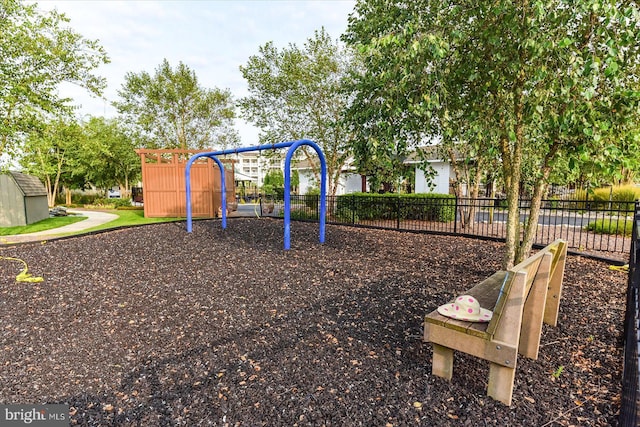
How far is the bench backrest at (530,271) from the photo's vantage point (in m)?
2.14

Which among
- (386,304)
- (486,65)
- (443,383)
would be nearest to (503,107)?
(486,65)

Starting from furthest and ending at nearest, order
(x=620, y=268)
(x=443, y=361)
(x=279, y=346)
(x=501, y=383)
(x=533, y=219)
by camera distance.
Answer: (x=620, y=268), (x=533, y=219), (x=279, y=346), (x=443, y=361), (x=501, y=383)

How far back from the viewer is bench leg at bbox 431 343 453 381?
8.28 ft

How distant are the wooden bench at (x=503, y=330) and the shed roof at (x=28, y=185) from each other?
15341 mm

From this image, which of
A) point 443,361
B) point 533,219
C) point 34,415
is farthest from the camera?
point 533,219

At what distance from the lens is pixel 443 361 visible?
8.34ft

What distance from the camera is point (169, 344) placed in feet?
10.6

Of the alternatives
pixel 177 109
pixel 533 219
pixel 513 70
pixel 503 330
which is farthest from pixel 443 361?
pixel 177 109

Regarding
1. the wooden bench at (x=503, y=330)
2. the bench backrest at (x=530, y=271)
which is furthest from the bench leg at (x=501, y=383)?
the bench backrest at (x=530, y=271)

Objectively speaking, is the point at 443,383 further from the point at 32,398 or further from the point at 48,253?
the point at 48,253

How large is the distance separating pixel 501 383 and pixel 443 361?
16.0 inches

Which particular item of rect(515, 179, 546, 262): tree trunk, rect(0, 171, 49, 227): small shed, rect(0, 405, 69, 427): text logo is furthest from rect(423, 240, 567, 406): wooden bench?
rect(0, 171, 49, 227): small shed

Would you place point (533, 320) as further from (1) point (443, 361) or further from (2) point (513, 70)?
(2) point (513, 70)

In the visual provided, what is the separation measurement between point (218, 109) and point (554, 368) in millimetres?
23464
